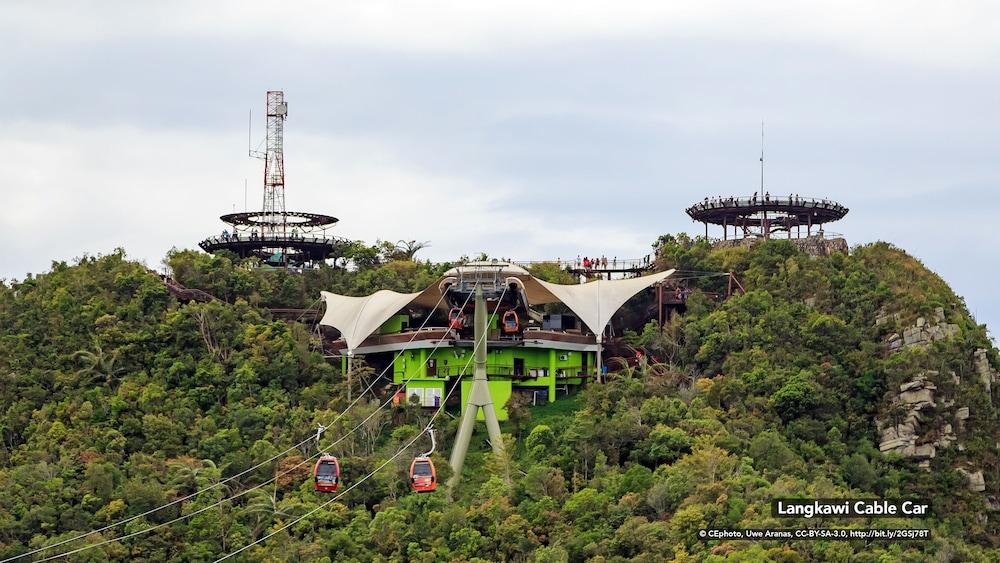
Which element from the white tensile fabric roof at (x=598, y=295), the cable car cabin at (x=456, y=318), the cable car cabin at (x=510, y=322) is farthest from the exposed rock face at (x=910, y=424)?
the cable car cabin at (x=456, y=318)

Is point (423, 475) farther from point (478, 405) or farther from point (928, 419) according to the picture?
point (928, 419)

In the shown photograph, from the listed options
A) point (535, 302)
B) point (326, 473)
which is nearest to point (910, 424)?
point (535, 302)

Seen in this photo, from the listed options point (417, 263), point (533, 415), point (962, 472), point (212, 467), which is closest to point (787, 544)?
point (962, 472)

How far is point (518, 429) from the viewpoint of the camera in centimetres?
7712

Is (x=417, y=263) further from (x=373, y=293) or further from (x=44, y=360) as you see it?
(x=44, y=360)

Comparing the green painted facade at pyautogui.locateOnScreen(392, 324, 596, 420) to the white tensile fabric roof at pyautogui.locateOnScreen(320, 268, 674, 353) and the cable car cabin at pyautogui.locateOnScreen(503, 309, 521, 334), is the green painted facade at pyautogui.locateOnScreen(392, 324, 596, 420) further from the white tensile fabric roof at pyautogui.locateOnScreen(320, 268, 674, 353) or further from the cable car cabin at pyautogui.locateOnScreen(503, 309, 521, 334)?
the cable car cabin at pyautogui.locateOnScreen(503, 309, 521, 334)

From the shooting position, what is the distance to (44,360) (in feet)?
266

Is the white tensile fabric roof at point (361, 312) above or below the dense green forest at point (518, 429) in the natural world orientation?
above

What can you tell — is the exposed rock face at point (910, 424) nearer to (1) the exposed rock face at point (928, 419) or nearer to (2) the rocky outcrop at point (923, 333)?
(1) the exposed rock face at point (928, 419)

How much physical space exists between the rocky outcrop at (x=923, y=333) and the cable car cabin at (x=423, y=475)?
2250 centimetres

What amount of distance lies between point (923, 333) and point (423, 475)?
23.7 metres

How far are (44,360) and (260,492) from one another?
1559 cm

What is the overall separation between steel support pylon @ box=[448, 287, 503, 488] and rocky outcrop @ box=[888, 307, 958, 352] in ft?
57.6

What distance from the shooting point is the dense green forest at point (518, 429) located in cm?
6725
